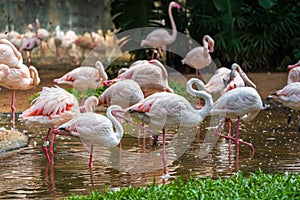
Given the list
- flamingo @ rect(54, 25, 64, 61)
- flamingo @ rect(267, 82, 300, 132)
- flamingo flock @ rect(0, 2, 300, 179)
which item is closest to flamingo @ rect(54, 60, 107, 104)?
flamingo flock @ rect(0, 2, 300, 179)

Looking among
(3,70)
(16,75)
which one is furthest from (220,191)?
(16,75)

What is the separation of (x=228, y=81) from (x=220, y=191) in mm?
3810

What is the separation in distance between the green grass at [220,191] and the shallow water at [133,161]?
736 millimetres

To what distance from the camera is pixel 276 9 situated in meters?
15.9

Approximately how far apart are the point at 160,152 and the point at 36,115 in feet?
4.64

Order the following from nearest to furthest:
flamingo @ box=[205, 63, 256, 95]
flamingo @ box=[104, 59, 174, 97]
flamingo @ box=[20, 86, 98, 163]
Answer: flamingo @ box=[20, 86, 98, 163], flamingo @ box=[205, 63, 256, 95], flamingo @ box=[104, 59, 174, 97]

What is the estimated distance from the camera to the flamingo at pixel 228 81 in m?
9.20

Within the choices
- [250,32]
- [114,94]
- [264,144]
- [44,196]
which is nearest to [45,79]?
Answer: [250,32]

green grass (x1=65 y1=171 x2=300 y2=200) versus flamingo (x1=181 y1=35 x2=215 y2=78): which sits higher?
flamingo (x1=181 y1=35 x2=215 y2=78)

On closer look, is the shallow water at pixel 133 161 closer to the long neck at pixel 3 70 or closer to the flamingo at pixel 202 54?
the long neck at pixel 3 70

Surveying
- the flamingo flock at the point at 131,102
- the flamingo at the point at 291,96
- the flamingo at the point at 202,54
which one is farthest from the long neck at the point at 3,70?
the flamingo at the point at 202,54

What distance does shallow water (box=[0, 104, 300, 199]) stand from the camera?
6660 mm

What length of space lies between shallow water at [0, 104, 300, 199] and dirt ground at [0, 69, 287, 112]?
7.07ft

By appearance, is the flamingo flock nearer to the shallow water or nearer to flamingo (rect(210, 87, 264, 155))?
flamingo (rect(210, 87, 264, 155))
